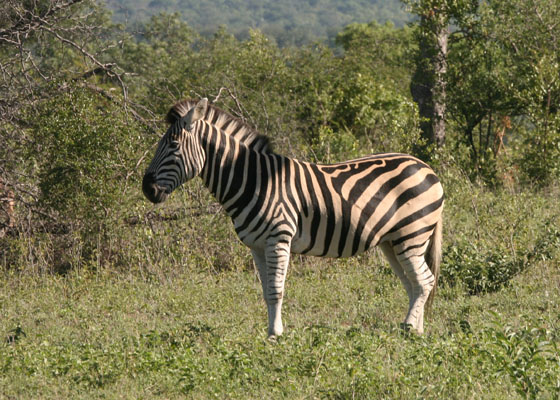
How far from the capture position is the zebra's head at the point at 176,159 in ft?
21.0

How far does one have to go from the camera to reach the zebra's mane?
658cm

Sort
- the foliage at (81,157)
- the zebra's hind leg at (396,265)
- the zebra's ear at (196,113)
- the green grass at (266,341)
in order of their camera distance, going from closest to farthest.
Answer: the green grass at (266,341) → the zebra's ear at (196,113) → the zebra's hind leg at (396,265) → the foliage at (81,157)

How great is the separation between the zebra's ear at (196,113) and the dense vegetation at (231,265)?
1961 mm

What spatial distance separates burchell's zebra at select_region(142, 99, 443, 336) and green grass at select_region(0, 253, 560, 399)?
0.71m

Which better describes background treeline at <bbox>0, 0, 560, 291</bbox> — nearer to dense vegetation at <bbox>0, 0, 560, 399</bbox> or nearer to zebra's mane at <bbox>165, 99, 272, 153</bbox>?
dense vegetation at <bbox>0, 0, 560, 399</bbox>

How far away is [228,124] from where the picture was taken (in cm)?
675

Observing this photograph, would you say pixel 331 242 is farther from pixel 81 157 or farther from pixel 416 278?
pixel 81 157

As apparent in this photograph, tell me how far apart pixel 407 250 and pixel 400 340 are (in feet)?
3.13

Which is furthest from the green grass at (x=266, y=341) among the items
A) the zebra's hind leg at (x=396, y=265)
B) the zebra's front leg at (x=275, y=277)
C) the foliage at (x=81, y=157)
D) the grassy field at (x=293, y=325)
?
the foliage at (x=81, y=157)

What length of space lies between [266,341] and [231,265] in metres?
3.53

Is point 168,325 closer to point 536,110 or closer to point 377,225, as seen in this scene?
point 377,225

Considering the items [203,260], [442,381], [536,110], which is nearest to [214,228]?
[203,260]

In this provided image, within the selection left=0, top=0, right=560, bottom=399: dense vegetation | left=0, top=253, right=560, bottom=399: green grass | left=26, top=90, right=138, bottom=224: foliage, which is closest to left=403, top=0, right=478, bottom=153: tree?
left=0, top=0, right=560, bottom=399: dense vegetation

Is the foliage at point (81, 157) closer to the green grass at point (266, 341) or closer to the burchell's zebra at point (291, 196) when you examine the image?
the green grass at point (266, 341)
